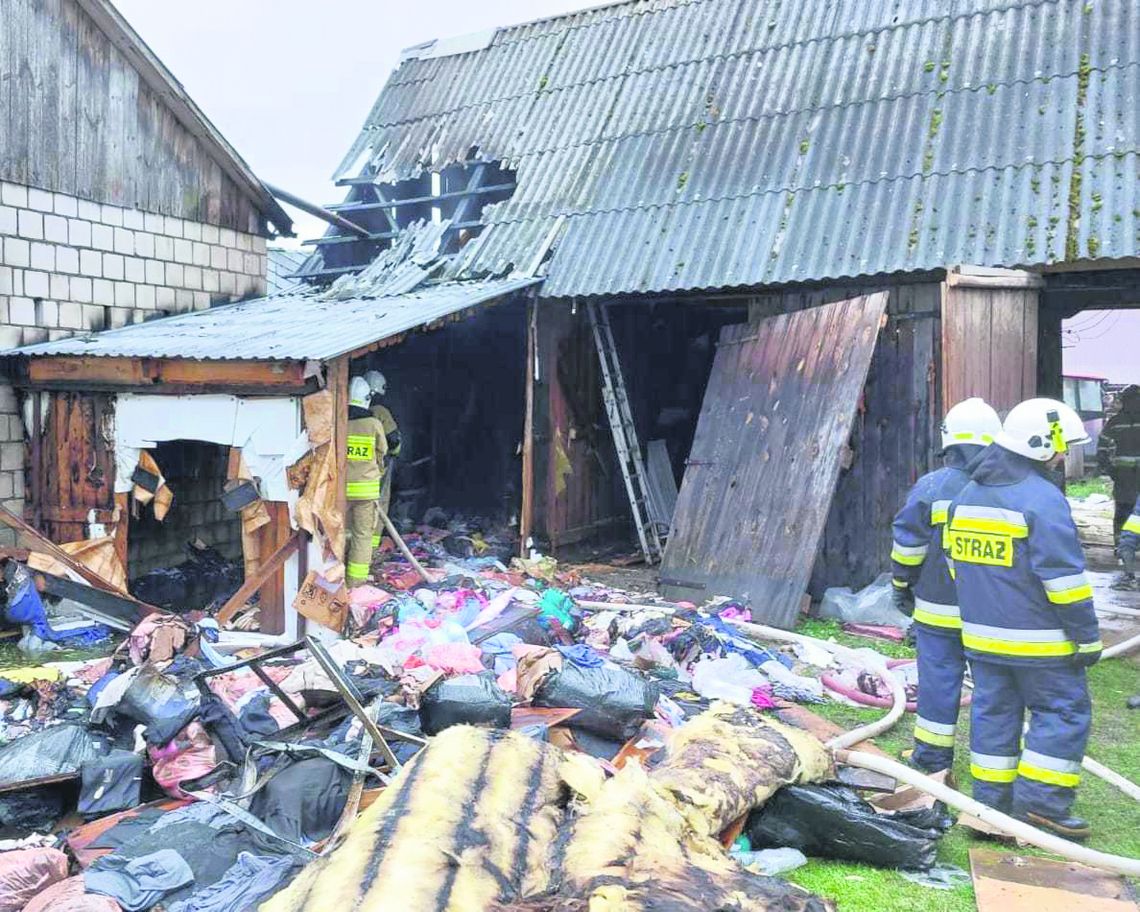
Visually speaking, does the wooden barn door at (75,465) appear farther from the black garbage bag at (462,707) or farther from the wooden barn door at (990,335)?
the wooden barn door at (990,335)

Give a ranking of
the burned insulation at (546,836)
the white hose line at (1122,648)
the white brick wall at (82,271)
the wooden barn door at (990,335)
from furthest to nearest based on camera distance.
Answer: the white brick wall at (82,271) < the wooden barn door at (990,335) < the white hose line at (1122,648) < the burned insulation at (546,836)

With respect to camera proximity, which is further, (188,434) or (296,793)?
(188,434)

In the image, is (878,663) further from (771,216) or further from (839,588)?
(771,216)

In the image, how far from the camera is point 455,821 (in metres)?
3.22

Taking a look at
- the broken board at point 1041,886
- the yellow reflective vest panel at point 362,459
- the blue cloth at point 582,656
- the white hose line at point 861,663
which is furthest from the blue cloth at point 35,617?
the broken board at point 1041,886

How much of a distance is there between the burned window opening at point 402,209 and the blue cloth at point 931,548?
7.38m

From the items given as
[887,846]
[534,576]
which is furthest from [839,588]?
[887,846]

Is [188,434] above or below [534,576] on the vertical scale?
above

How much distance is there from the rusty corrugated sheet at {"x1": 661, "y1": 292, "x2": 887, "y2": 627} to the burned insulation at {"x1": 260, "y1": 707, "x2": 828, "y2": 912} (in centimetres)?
396

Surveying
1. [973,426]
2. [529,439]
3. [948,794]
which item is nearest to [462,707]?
[948,794]

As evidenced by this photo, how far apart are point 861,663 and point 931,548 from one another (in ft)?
6.84

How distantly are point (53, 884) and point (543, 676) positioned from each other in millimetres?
2441

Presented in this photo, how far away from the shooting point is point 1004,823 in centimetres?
389

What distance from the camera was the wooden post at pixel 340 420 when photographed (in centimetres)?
752
